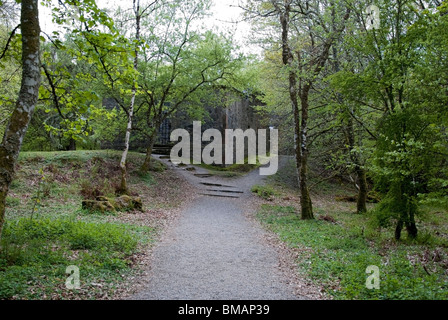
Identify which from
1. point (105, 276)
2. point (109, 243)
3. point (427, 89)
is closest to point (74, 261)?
point (105, 276)

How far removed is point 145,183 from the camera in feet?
46.2

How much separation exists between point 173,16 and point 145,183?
→ 814 cm

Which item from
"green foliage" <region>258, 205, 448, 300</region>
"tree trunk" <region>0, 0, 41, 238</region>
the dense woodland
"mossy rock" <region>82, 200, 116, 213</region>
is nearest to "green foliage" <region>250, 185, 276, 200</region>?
the dense woodland

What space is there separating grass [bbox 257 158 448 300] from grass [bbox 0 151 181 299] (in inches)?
132

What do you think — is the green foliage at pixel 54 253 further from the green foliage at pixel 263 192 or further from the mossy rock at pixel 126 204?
the green foliage at pixel 263 192

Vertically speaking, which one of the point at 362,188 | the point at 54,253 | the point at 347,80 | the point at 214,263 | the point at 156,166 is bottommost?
the point at 214,263

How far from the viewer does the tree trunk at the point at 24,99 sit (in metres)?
3.61

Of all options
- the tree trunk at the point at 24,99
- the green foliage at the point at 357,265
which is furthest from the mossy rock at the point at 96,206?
the green foliage at the point at 357,265

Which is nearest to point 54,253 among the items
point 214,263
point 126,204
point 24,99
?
point 24,99

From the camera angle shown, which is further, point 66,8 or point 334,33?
point 334,33

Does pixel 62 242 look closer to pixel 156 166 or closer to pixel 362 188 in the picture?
pixel 362 188

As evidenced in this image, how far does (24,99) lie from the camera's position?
3707mm

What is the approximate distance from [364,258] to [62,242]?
18.7ft

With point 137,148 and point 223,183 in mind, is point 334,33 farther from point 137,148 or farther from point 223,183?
point 137,148
